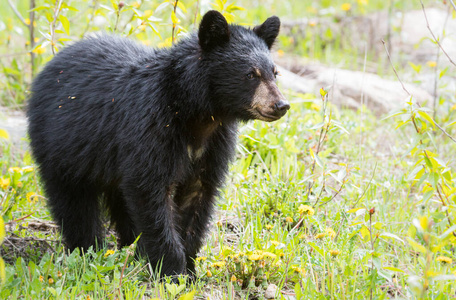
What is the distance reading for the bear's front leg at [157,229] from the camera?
3.48 meters

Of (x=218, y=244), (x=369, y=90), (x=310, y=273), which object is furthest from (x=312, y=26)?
(x=310, y=273)

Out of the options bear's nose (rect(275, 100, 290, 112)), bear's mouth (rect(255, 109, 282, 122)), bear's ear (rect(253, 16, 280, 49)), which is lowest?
bear's mouth (rect(255, 109, 282, 122))

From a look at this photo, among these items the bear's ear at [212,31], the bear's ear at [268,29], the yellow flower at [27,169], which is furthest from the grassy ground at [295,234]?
the bear's ear at [212,31]

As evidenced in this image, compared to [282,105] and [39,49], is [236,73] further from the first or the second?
[39,49]

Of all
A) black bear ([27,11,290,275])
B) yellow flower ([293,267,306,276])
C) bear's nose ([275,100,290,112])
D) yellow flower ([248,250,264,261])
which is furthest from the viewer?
black bear ([27,11,290,275])

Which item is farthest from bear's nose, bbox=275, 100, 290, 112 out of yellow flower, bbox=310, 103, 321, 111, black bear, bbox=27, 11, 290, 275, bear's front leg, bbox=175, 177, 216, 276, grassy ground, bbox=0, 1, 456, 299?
yellow flower, bbox=310, 103, 321, 111

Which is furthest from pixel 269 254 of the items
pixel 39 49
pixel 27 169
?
pixel 39 49

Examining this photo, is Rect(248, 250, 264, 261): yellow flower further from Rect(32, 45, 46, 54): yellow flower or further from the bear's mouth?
Rect(32, 45, 46, 54): yellow flower

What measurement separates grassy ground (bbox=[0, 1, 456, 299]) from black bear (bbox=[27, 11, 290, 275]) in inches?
8.6

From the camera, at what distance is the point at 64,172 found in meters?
3.95

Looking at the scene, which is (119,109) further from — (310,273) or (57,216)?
(310,273)

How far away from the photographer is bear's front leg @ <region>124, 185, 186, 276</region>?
3.48 m

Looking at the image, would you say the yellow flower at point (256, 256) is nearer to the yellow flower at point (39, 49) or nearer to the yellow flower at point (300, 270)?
the yellow flower at point (300, 270)

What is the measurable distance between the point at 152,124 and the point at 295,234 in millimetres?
1308
